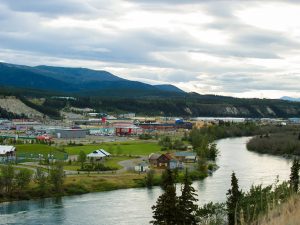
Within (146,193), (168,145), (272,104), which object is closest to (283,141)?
(168,145)

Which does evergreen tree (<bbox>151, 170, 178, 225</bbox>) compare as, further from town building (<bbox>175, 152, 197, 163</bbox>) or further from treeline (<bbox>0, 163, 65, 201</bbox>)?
town building (<bbox>175, 152, 197, 163</bbox>)

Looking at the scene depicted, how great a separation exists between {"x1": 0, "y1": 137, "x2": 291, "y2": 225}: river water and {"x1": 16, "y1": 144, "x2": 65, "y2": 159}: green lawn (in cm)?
1274

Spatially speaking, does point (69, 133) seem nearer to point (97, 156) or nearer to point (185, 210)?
point (97, 156)

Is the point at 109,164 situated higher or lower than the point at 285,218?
lower

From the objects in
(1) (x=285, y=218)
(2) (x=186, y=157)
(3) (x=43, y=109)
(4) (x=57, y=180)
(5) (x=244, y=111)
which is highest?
(5) (x=244, y=111)

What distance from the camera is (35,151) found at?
40.2 meters

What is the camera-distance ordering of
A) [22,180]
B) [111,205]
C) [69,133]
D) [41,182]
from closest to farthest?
[111,205]
[22,180]
[41,182]
[69,133]

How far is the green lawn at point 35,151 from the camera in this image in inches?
1492

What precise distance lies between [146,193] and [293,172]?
7181mm

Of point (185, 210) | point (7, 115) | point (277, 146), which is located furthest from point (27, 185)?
point (7, 115)

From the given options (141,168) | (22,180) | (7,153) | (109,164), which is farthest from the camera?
(7,153)

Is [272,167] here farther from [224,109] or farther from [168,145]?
[224,109]

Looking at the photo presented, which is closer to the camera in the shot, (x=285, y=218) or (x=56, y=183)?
(x=285, y=218)

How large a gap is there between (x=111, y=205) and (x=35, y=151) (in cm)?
1989
